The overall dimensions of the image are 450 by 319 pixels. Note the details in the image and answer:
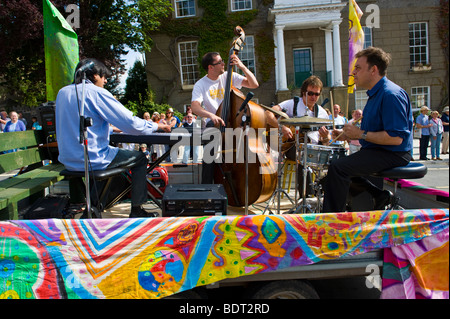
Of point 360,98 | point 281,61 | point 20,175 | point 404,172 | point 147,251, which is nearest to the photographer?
point 147,251

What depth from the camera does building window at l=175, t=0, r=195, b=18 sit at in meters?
20.6

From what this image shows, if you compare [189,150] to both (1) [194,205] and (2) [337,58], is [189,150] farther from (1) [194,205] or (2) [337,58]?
(2) [337,58]

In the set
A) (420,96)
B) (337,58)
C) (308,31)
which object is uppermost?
(308,31)

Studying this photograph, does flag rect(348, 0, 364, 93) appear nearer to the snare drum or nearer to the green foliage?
the snare drum

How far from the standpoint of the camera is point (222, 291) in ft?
9.62

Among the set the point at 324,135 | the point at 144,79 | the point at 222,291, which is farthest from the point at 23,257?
the point at 144,79

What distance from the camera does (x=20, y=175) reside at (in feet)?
13.8

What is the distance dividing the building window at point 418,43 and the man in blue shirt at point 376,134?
20255 millimetres

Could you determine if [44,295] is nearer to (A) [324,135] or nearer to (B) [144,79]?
(A) [324,135]

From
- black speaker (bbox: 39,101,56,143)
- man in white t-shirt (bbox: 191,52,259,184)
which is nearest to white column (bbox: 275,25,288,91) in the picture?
man in white t-shirt (bbox: 191,52,259,184)

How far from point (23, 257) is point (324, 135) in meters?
2.97

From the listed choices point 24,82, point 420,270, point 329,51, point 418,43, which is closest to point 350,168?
point 420,270

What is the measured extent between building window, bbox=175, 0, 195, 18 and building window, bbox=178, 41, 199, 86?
1578mm

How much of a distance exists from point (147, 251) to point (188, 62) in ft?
65.3
